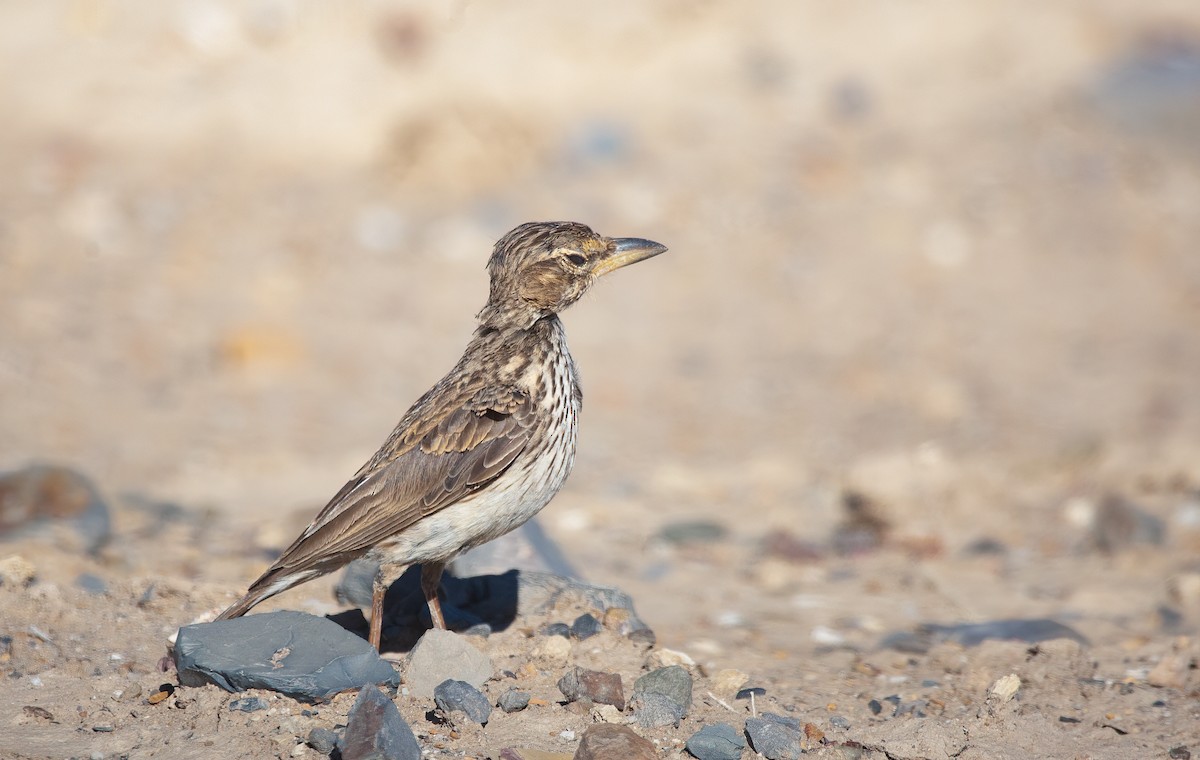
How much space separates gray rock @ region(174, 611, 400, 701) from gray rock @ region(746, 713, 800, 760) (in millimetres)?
1452

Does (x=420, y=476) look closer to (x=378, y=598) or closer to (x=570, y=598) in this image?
(x=378, y=598)

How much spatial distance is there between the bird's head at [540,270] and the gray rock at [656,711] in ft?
5.96

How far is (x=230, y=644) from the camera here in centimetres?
550

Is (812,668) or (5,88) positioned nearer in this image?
(812,668)

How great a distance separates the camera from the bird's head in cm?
633

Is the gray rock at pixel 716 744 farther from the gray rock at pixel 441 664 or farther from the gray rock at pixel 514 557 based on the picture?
the gray rock at pixel 514 557

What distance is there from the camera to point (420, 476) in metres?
5.90

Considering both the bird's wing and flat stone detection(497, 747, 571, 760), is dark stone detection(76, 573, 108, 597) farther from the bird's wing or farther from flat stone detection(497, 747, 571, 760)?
flat stone detection(497, 747, 571, 760)

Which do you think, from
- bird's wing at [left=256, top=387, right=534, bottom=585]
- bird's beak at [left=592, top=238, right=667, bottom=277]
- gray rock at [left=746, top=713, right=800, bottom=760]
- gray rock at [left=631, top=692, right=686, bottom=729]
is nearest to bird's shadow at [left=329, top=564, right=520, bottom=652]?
bird's wing at [left=256, top=387, right=534, bottom=585]

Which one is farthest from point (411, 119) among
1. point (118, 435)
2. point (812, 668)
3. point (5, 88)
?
point (812, 668)

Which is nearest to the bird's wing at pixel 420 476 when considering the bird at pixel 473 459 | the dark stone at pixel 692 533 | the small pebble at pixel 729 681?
the bird at pixel 473 459

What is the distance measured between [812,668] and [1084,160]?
12148 millimetres

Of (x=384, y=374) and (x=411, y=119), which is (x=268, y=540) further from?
(x=411, y=119)

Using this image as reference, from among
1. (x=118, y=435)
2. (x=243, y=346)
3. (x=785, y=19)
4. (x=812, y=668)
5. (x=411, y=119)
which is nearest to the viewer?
(x=812, y=668)
